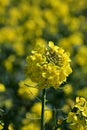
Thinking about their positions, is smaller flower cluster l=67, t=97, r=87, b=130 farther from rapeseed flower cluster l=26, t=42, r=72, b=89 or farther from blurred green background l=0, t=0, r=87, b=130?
blurred green background l=0, t=0, r=87, b=130

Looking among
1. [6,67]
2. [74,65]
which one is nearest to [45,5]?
[74,65]

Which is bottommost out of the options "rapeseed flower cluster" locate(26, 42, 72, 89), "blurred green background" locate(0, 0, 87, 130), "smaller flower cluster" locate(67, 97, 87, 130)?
"smaller flower cluster" locate(67, 97, 87, 130)

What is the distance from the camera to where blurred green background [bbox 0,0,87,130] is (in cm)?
597

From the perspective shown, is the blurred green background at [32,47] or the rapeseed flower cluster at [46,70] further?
the blurred green background at [32,47]

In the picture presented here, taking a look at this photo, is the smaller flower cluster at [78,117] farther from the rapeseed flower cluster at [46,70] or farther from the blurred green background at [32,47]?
the blurred green background at [32,47]

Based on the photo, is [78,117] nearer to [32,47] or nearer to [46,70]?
[46,70]

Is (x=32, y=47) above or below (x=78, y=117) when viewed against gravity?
above

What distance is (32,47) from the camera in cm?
790

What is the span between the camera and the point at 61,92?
7.21 metres

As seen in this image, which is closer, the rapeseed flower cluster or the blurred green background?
the rapeseed flower cluster

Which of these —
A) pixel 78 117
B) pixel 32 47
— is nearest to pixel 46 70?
pixel 78 117

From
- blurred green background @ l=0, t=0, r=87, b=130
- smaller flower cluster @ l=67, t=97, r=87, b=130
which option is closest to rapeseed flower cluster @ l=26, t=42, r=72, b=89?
smaller flower cluster @ l=67, t=97, r=87, b=130

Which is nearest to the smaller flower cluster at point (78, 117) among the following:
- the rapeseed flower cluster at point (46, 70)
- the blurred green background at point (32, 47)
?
the rapeseed flower cluster at point (46, 70)

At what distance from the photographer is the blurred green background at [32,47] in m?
5.97
